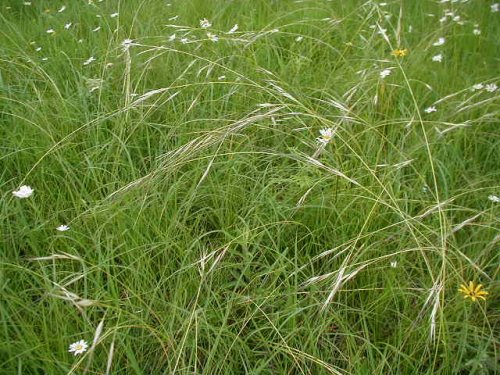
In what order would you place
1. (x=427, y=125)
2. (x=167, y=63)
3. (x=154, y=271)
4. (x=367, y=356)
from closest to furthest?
(x=367, y=356), (x=154, y=271), (x=427, y=125), (x=167, y=63)

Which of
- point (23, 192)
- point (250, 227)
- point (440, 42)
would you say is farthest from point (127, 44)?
point (440, 42)

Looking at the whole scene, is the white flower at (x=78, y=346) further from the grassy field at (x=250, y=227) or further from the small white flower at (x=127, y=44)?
the small white flower at (x=127, y=44)

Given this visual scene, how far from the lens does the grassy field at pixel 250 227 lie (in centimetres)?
113

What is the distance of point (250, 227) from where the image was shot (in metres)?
1.43

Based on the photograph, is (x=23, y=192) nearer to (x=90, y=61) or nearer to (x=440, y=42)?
(x=90, y=61)

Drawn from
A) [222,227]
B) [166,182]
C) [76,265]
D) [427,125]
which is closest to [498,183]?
[427,125]

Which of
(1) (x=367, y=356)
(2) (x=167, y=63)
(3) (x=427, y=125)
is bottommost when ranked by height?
(1) (x=367, y=356)

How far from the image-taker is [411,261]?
1.38 m

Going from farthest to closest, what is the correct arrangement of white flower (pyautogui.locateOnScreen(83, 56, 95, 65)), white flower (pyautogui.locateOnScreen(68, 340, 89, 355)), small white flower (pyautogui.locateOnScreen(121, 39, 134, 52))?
white flower (pyautogui.locateOnScreen(83, 56, 95, 65))
small white flower (pyautogui.locateOnScreen(121, 39, 134, 52))
white flower (pyautogui.locateOnScreen(68, 340, 89, 355))

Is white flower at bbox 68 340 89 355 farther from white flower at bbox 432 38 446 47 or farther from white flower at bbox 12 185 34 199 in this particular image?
white flower at bbox 432 38 446 47

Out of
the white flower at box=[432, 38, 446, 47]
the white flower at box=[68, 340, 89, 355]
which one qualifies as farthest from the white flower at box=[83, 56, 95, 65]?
the white flower at box=[432, 38, 446, 47]

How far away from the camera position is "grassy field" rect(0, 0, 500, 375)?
44.5 inches

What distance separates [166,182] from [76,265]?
0.36m

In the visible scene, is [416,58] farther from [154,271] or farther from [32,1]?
[32,1]
